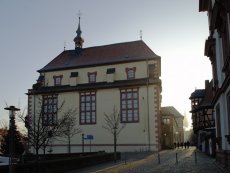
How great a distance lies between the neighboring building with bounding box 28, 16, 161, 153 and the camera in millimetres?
46750

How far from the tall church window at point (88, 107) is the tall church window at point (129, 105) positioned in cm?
440

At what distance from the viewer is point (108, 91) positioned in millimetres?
50000

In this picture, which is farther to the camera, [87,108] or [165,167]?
[87,108]

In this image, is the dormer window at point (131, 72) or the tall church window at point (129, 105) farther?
the dormer window at point (131, 72)

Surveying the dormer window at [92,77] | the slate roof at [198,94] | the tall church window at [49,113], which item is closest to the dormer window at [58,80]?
the tall church window at [49,113]

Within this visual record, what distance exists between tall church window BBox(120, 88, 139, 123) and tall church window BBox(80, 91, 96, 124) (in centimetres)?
440

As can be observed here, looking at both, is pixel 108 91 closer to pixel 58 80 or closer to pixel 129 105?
pixel 129 105

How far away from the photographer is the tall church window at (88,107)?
50.3m

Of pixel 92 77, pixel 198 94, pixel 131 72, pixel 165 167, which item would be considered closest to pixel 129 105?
pixel 131 72

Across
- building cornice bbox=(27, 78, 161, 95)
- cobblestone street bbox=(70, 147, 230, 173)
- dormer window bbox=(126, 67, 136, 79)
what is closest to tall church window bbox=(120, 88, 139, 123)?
building cornice bbox=(27, 78, 161, 95)

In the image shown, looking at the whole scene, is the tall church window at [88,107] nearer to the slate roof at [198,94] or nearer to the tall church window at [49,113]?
the tall church window at [49,113]

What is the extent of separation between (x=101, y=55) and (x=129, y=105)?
1119cm

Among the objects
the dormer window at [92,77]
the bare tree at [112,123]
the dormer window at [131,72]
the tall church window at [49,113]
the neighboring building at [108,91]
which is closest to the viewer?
the tall church window at [49,113]

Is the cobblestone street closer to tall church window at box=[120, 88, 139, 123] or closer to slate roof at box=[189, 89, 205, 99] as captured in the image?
tall church window at box=[120, 88, 139, 123]
